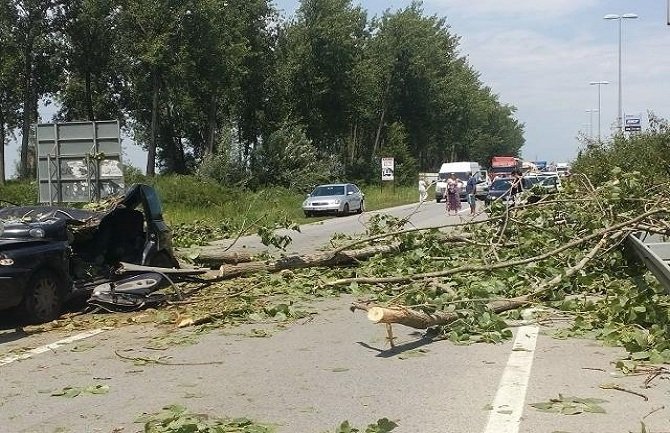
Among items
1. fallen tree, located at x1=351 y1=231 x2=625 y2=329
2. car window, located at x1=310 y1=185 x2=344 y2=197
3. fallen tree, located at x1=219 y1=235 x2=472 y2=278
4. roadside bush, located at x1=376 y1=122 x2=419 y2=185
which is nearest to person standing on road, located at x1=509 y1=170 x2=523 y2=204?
fallen tree, located at x1=219 y1=235 x2=472 y2=278

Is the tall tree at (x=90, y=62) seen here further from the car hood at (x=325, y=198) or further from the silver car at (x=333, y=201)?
the car hood at (x=325, y=198)

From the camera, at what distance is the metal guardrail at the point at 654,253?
7.24m

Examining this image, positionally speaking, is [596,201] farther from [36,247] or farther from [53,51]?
[53,51]

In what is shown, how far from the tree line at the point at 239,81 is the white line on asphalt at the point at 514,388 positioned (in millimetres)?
37255

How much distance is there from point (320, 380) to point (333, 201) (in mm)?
28238

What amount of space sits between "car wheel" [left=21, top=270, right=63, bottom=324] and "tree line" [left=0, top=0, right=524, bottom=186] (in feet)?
114

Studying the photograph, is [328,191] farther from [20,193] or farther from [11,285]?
[11,285]

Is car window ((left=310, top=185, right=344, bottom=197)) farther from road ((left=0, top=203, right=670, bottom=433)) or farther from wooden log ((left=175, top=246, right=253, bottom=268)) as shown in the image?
road ((left=0, top=203, right=670, bottom=433))

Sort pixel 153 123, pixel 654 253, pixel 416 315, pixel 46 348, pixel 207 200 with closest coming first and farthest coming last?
pixel 416 315, pixel 46 348, pixel 654 253, pixel 207 200, pixel 153 123

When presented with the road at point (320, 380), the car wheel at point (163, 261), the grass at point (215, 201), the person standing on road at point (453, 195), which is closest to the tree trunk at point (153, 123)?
the grass at point (215, 201)

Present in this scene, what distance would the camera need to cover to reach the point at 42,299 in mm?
9023

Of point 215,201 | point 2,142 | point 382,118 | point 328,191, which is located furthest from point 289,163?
point 382,118

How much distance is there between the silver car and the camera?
34531 mm

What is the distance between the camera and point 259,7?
58062 mm
